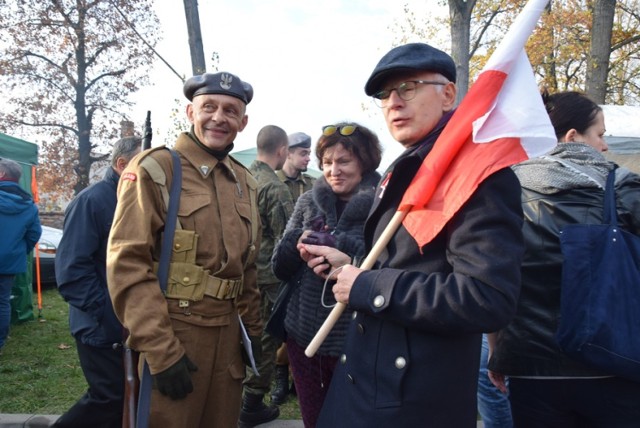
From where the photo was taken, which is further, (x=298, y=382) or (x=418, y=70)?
(x=298, y=382)

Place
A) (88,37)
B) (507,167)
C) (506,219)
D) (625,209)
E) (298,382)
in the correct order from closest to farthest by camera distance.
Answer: (506,219) < (507,167) < (625,209) < (298,382) < (88,37)

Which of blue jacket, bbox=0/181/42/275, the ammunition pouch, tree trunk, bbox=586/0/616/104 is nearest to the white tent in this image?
tree trunk, bbox=586/0/616/104

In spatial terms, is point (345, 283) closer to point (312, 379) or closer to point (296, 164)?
point (312, 379)

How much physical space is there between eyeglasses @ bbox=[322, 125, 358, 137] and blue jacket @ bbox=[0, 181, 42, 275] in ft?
13.4

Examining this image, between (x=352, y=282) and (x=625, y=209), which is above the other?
(x=625, y=209)

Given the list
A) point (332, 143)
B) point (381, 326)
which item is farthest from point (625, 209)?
point (332, 143)

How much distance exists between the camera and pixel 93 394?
11.3 feet

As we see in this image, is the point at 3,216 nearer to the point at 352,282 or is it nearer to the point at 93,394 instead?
the point at 93,394

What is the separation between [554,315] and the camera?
2.09 metres

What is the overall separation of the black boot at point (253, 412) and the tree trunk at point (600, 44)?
7.98 m

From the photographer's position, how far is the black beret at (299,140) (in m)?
5.64

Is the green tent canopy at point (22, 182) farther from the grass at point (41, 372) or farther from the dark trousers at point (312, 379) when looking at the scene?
the dark trousers at point (312, 379)

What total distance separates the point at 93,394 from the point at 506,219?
306cm

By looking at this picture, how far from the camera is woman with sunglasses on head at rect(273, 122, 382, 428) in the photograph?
270 cm
